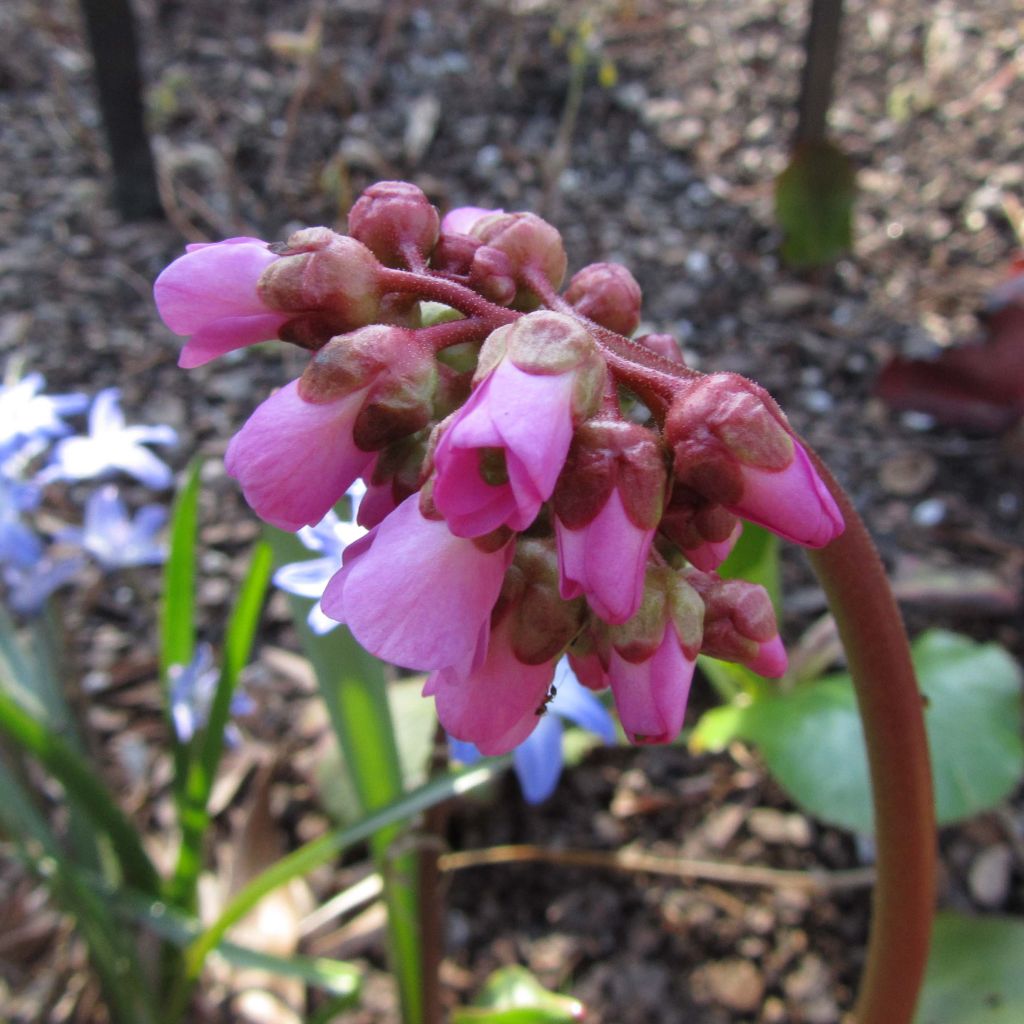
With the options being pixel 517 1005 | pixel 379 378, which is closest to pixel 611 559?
pixel 379 378

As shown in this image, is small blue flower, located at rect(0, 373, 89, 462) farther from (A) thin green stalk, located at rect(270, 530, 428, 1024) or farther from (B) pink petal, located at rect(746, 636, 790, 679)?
(B) pink petal, located at rect(746, 636, 790, 679)

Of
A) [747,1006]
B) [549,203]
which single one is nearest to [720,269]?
[549,203]

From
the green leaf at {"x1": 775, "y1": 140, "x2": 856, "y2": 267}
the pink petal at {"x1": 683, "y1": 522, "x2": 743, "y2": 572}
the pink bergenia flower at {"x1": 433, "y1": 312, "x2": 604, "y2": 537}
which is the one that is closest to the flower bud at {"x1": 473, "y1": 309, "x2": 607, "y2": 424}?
the pink bergenia flower at {"x1": 433, "y1": 312, "x2": 604, "y2": 537}

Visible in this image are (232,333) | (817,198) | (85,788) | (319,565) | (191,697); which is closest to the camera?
(232,333)

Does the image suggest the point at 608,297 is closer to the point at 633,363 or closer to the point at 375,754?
the point at 633,363

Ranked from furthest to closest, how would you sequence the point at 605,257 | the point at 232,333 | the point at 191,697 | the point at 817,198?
the point at 605,257 < the point at 817,198 < the point at 191,697 < the point at 232,333

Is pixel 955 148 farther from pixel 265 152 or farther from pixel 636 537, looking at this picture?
pixel 636 537
